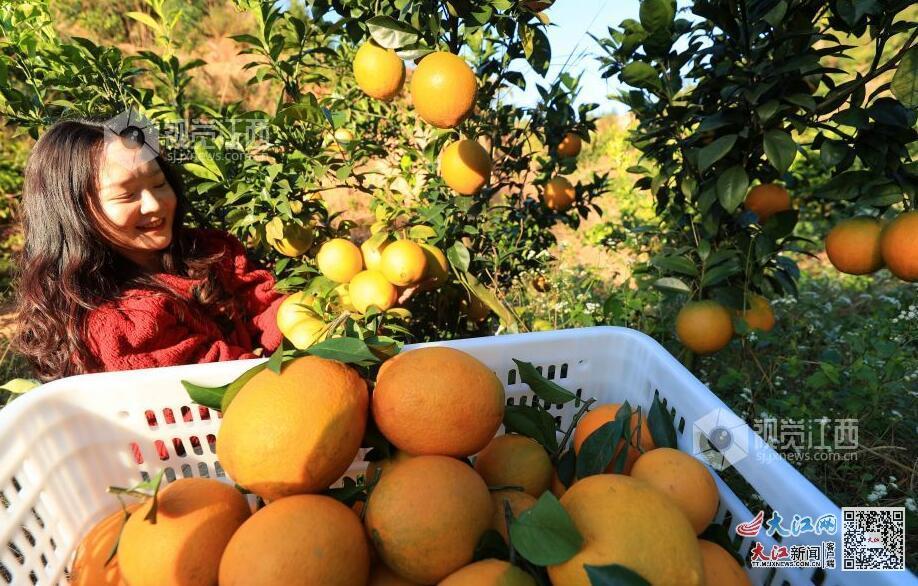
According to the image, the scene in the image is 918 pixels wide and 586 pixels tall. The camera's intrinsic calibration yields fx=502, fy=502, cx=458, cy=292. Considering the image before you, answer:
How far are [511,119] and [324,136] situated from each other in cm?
66

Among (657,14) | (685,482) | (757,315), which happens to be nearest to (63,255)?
(685,482)

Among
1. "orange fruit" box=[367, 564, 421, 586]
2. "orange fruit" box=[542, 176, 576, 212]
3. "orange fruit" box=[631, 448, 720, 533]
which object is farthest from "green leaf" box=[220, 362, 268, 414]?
"orange fruit" box=[542, 176, 576, 212]

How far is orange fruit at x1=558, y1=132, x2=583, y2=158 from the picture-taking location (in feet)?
5.97

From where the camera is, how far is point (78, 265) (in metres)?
1.10

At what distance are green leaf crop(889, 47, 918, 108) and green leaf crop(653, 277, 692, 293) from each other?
0.56 m

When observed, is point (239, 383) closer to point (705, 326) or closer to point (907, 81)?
→ point (705, 326)

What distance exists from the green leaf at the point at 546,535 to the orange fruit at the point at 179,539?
37 cm

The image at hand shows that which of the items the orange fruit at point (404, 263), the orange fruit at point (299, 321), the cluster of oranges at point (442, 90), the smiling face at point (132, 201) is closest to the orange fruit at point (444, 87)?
the cluster of oranges at point (442, 90)

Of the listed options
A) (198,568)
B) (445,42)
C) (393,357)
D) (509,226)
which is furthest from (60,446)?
(509,226)

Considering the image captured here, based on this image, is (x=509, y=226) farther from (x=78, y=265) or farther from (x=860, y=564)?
(x=860, y=564)

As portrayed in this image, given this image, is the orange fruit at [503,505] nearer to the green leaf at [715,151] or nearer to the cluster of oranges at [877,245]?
the green leaf at [715,151]

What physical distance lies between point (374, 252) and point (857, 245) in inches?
46.7

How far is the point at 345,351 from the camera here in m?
0.69

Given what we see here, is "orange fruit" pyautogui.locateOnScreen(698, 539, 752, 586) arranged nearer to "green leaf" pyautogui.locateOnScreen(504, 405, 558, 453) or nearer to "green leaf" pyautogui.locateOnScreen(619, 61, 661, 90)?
"green leaf" pyautogui.locateOnScreen(504, 405, 558, 453)
